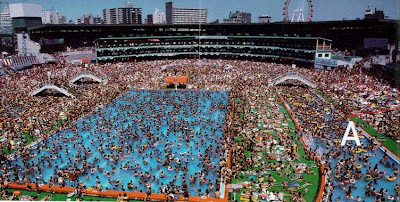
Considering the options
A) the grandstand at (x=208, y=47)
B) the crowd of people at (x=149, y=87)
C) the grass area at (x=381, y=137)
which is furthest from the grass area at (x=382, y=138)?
the grandstand at (x=208, y=47)

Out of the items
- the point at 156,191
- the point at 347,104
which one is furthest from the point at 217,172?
the point at 347,104

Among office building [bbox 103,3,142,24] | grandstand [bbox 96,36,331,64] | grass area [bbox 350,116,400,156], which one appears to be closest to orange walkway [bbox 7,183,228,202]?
grass area [bbox 350,116,400,156]

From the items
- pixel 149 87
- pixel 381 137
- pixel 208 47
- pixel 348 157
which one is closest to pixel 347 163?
pixel 348 157

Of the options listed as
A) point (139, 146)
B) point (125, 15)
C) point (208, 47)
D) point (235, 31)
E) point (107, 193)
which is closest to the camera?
point (107, 193)

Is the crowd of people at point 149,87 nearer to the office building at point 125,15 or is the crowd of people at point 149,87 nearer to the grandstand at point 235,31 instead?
the grandstand at point 235,31

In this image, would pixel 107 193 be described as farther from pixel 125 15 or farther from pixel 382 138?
pixel 125 15

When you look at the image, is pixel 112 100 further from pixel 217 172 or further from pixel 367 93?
pixel 367 93
